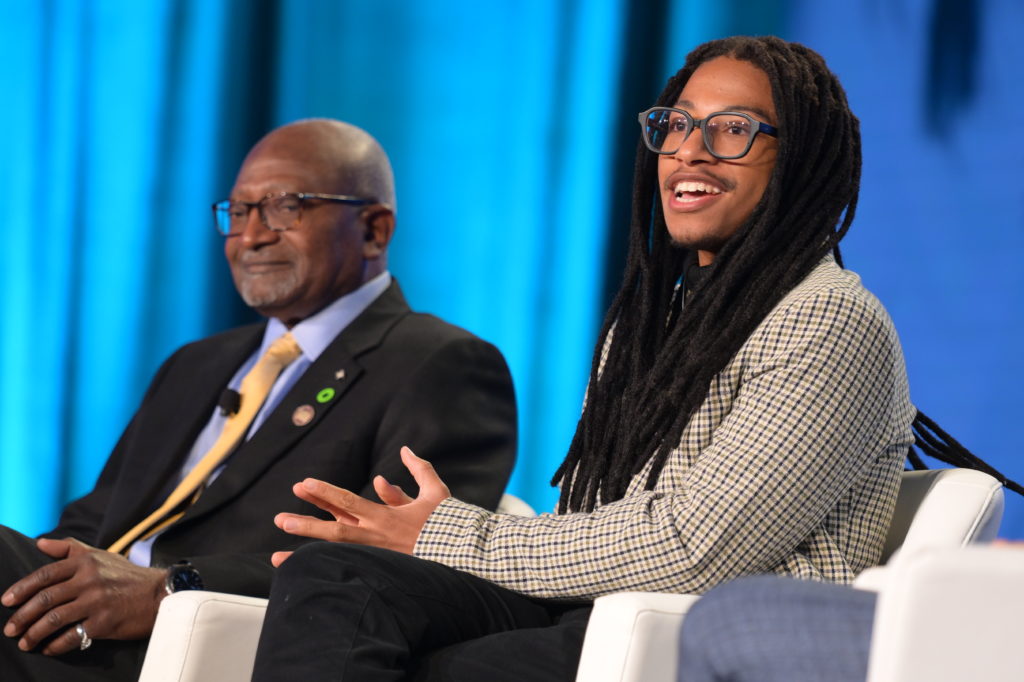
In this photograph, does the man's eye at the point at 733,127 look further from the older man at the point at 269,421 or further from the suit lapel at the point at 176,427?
the suit lapel at the point at 176,427

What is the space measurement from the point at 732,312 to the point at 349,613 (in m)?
0.73

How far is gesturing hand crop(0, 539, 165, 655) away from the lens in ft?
7.37

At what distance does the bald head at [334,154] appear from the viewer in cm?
301

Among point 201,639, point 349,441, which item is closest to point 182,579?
point 201,639

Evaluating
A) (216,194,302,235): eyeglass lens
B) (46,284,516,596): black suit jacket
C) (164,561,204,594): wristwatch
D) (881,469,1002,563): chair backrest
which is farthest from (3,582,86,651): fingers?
(881,469,1002,563): chair backrest

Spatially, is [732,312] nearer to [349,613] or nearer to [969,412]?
[349,613]

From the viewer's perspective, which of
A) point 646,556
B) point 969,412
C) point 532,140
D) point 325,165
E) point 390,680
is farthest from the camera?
point 532,140

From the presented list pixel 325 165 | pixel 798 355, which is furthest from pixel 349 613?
pixel 325 165

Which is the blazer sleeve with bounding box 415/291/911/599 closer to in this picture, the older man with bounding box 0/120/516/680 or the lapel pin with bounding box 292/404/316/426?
the older man with bounding box 0/120/516/680

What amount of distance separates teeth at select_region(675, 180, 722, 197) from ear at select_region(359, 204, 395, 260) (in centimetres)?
110

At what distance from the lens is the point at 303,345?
113 inches

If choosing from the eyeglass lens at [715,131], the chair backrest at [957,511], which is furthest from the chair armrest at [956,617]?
the eyeglass lens at [715,131]

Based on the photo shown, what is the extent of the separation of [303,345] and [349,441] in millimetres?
356

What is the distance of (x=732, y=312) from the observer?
1955 mm
